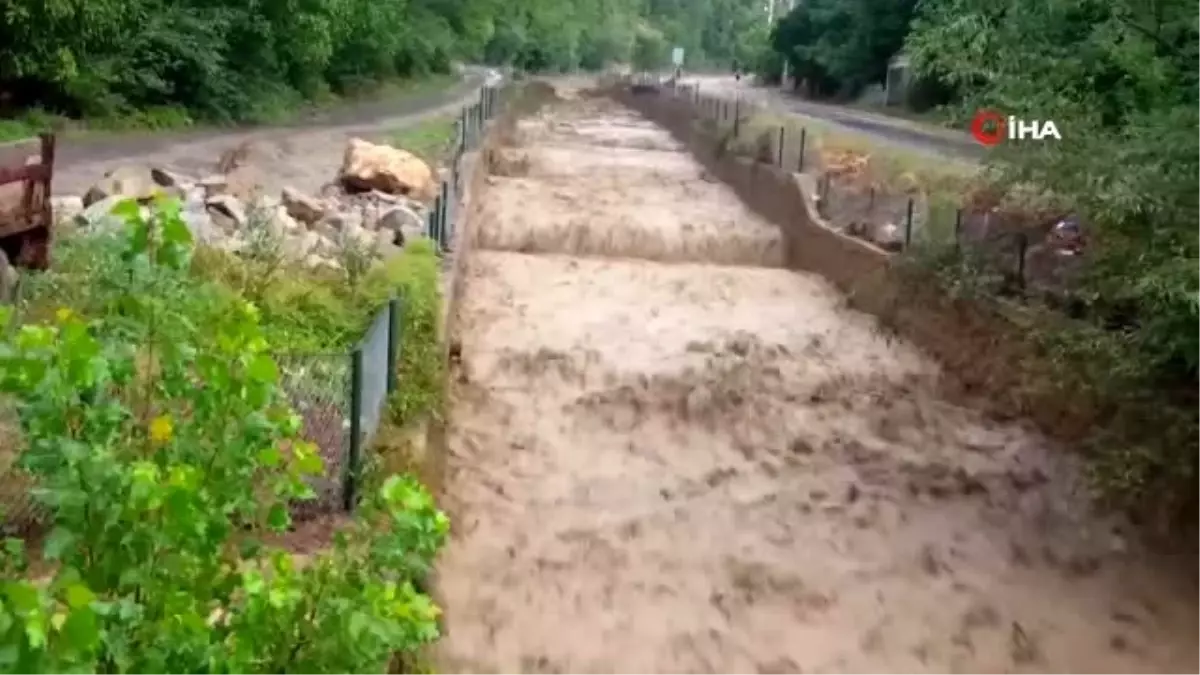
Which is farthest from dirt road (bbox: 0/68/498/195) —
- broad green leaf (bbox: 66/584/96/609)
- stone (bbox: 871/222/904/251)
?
broad green leaf (bbox: 66/584/96/609)

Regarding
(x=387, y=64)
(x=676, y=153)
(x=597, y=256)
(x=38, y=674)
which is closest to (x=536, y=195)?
(x=597, y=256)

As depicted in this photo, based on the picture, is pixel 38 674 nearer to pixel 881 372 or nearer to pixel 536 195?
pixel 881 372

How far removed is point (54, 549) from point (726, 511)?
8.63m

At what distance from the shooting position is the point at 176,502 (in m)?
3.59

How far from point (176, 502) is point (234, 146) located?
81.5 feet

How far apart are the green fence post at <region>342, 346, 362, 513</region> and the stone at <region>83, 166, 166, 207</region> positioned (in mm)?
8560

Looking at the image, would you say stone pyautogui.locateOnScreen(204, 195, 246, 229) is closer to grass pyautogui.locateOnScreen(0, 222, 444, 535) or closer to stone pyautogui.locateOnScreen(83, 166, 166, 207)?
stone pyautogui.locateOnScreen(83, 166, 166, 207)

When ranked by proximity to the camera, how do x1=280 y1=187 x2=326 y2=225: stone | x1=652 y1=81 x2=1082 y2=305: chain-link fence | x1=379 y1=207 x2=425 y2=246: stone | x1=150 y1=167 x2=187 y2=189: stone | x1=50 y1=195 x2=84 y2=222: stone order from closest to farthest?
x1=652 y1=81 x2=1082 y2=305: chain-link fence, x1=50 y1=195 x2=84 y2=222: stone, x1=379 y1=207 x2=425 y2=246: stone, x1=280 y1=187 x2=326 y2=225: stone, x1=150 y1=167 x2=187 y2=189: stone

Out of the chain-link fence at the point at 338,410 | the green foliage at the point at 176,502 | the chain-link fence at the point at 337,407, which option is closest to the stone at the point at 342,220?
the chain-link fence at the point at 337,407

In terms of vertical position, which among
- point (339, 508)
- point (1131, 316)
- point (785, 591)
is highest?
point (1131, 316)

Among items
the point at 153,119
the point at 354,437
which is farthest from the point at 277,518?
the point at 153,119

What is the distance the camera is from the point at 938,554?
440 inches

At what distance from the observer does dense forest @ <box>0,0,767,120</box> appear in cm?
2638

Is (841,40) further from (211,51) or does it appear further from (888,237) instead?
(888,237)
